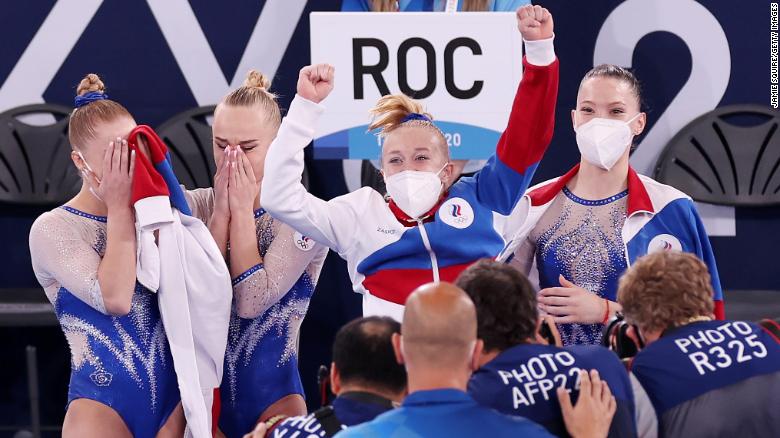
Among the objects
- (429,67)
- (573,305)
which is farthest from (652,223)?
(429,67)

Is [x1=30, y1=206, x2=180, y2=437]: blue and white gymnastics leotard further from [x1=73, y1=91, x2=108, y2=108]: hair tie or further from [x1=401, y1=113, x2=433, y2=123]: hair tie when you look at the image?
[x1=401, y1=113, x2=433, y2=123]: hair tie

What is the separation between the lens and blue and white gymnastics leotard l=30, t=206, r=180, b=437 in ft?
11.3

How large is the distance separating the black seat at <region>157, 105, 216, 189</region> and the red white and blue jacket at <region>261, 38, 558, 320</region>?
5.87 ft

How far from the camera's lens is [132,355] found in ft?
11.5

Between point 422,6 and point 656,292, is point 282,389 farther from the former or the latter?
point 422,6

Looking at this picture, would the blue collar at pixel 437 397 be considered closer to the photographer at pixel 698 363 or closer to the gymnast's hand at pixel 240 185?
the photographer at pixel 698 363

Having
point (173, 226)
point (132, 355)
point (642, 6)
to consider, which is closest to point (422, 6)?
point (642, 6)

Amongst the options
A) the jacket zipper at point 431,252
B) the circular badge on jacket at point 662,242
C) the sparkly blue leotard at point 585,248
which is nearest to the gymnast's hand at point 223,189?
the jacket zipper at point 431,252

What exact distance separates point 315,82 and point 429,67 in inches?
30.4

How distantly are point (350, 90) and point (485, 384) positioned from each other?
1.91 m

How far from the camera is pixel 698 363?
2754 millimetres

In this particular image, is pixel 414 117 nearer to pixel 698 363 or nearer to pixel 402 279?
pixel 402 279

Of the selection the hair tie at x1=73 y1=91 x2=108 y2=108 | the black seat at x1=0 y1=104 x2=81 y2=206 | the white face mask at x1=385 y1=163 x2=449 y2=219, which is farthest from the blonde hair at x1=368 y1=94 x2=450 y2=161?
the black seat at x1=0 y1=104 x2=81 y2=206

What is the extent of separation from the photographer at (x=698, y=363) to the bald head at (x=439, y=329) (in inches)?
24.5
